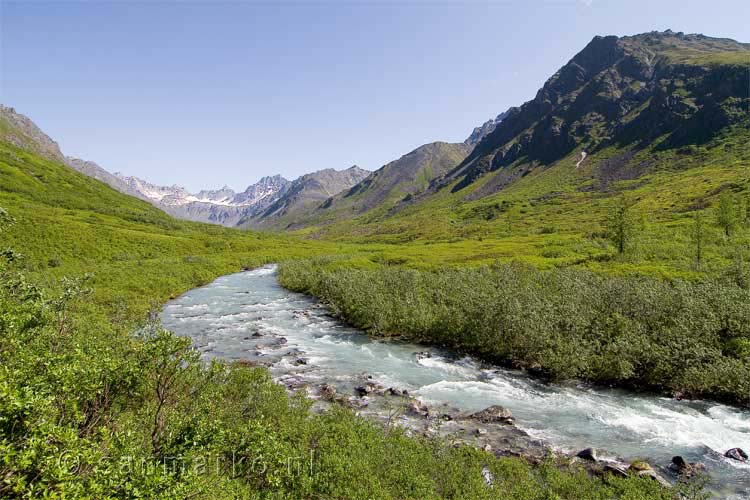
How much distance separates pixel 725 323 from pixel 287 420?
34766mm

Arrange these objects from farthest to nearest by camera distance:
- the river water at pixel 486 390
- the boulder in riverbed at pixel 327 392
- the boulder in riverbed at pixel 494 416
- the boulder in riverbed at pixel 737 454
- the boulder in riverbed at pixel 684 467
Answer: the boulder in riverbed at pixel 327 392 → the boulder in riverbed at pixel 494 416 → the river water at pixel 486 390 → the boulder in riverbed at pixel 737 454 → the boulder in riverbed at pixel 684 467

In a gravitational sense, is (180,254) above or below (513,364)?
above

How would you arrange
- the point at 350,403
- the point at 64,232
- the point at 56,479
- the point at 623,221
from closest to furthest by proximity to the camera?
the point at 56,479, the point at 350,403, the point at 623,221, the point at 64,232

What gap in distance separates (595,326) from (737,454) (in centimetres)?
1446

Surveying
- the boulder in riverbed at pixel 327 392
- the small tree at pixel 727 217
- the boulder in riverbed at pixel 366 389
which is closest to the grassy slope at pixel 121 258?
the boulder in riverbed at pixel 327 392

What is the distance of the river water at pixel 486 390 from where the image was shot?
21672 mm

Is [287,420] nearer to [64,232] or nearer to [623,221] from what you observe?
[623,221]

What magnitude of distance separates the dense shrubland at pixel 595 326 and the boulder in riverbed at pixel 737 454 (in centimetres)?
693

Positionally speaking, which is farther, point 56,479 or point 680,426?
point 680,426

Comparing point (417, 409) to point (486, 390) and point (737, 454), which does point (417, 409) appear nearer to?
point (486, 390)

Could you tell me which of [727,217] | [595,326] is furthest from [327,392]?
[727,217]

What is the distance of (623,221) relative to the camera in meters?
77.1

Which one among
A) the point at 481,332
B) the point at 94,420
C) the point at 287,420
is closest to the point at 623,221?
the point at 481,332

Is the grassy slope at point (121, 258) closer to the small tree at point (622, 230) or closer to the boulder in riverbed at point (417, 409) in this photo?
the boulder in riverbed at point (417, 409)
